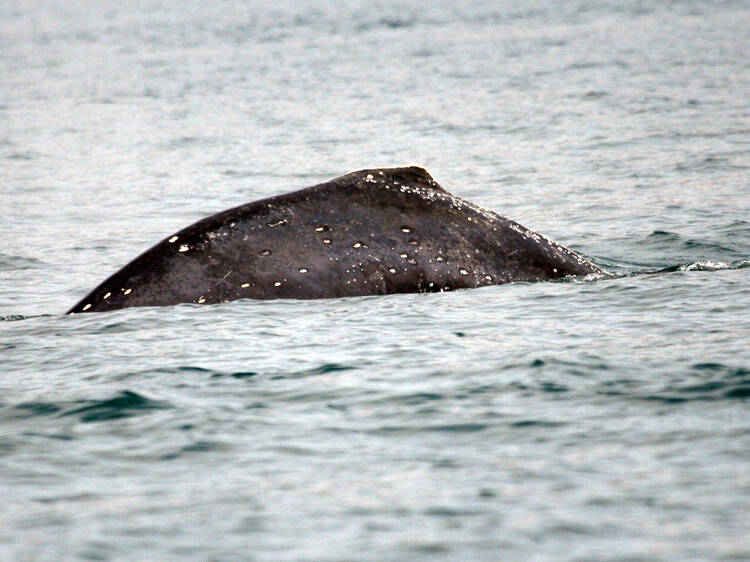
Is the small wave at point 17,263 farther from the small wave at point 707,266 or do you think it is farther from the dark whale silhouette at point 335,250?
the small wave at point 707,266

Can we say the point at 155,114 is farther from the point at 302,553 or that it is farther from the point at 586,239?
the point at 302,553

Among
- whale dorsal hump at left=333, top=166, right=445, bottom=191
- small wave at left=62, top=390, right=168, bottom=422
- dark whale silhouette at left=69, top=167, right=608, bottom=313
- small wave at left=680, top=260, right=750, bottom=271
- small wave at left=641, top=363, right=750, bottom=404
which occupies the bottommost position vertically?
small wave at left=641, top=363, right=750, bottom=404

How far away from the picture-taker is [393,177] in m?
10.8

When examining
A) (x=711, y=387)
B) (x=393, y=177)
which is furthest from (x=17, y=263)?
(x=711, y=387)

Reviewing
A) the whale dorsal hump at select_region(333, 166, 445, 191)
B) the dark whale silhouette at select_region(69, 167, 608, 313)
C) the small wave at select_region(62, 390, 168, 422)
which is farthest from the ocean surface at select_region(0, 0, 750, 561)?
the whale dorsal hump at select_region(333, 166, 445, 191)

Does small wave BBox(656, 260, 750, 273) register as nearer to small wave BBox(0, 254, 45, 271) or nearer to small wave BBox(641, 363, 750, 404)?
small wave BBox(641, 363, 750, 404)

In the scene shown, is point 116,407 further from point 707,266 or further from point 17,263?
point 17,263

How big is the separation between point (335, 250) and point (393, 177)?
0.93 meters

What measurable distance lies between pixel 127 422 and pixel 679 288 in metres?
5.41

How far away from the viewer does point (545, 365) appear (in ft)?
28.5

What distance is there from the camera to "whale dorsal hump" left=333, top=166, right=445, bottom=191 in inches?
422

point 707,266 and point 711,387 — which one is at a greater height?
point 707,266

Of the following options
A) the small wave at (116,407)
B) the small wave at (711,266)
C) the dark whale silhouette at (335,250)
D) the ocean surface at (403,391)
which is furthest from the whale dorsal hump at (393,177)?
the small wave at (116,407)

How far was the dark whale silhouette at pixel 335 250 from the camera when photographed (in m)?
10.1
